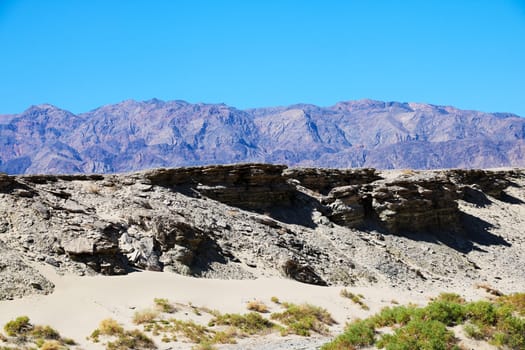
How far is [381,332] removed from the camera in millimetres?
14945

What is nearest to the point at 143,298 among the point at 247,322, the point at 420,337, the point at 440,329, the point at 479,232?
the point at 247,322

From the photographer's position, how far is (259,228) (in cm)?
3048

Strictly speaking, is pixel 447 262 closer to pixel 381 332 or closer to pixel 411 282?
pixel 411 282

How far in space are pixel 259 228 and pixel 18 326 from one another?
1560 cm

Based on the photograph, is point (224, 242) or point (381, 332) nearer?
point (381, 332)

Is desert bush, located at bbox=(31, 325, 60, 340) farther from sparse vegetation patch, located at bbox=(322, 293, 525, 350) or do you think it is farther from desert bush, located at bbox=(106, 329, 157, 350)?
sparse vegetation patch, located at bbox=(322, 293, 525, 350)

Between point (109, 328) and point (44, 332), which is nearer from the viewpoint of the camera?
point (44, 332)

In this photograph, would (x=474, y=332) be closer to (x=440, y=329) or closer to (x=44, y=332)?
(x=440, y=329)

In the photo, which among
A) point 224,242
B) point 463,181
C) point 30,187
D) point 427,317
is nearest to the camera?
point 427,317

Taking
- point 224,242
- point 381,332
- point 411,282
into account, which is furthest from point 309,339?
point 411,282

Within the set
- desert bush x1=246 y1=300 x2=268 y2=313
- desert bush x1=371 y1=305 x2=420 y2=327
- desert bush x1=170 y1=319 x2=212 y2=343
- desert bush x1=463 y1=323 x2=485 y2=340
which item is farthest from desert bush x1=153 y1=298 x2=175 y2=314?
desert bush x1=463 y1=323 x2=485 y2=340

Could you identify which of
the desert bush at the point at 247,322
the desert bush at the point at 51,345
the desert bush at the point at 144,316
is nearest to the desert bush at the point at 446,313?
the desert bush at the point at 247,322

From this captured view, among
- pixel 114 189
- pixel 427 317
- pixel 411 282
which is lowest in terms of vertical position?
pixel 411 282

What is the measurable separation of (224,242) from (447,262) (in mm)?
14495
